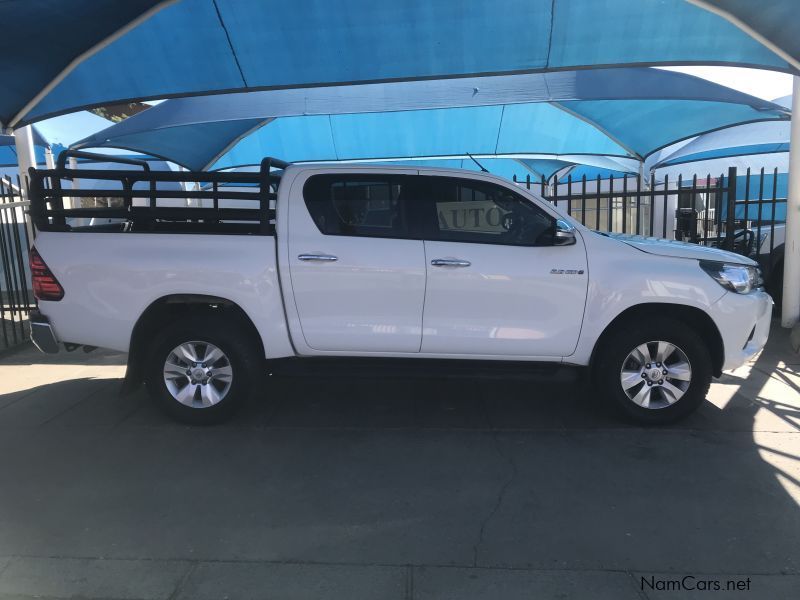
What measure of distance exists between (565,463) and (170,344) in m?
3.14

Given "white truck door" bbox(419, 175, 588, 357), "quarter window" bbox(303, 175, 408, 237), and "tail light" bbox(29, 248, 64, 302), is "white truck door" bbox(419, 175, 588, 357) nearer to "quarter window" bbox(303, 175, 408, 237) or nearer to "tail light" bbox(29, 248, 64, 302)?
"quarter window" bbox(303, 175, 408, 237)

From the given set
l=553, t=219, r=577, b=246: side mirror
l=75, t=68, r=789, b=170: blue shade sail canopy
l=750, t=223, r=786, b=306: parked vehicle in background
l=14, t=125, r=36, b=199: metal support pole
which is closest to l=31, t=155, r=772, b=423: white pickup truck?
l=553, t=219, r=577, b=246: side mirror

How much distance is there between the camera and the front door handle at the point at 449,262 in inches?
184

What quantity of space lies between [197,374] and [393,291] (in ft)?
A: 5.61

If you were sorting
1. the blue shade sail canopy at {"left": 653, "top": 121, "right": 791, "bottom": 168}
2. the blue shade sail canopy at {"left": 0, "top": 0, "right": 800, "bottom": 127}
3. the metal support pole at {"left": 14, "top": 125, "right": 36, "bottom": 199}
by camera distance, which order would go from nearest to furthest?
the blue shade sail canopy at {"left": 0, "top": 0, "right": 800, "bottom": 127}
the metal support pole at {"left": 14, "top": 125, "right": 36, "bottom": 199}
the blue shade sail canopy at {"left": 653, "top": 121, "right": 791, "bottom": 168}

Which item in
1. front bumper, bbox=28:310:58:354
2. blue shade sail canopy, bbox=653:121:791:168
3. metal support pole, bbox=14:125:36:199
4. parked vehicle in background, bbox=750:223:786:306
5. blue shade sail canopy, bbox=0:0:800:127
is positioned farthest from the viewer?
blue shade sail canopy, bbox=653:121:791:168

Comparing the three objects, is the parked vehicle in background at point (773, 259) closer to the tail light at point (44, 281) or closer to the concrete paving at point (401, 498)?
the concrete paving at point (401, 498)

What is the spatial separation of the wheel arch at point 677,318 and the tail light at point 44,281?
14.0ft

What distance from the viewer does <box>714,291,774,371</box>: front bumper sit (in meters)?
4.68

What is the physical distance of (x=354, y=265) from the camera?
4.70 meters

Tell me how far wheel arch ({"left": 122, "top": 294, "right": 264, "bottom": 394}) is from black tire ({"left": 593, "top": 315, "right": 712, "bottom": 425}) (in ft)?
9.00

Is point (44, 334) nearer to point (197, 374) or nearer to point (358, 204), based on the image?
point (197, 374)

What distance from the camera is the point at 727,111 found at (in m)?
11.9

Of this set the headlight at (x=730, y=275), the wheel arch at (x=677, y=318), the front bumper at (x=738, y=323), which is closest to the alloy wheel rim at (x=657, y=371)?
the wheel arch at (x=677, y=318)
